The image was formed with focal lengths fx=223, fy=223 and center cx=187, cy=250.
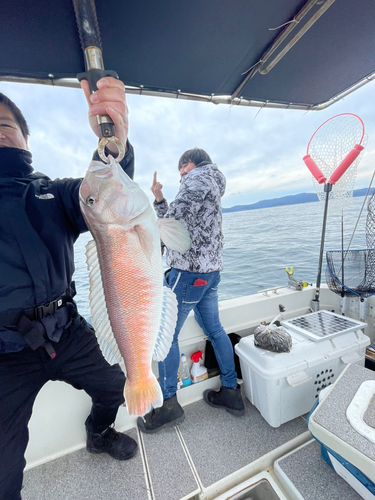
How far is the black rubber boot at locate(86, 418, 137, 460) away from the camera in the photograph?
1.71 metres

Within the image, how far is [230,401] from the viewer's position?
205 centimetres

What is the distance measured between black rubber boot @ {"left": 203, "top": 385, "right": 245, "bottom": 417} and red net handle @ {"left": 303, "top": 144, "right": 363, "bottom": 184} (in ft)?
8.17

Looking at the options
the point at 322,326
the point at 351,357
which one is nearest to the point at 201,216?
the point at 322,326

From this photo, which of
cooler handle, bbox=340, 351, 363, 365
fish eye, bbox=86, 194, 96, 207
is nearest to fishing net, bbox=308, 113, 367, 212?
cooler handle, bbox=340, 351, 363, 365

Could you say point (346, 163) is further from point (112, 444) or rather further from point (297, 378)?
point (112, 444)

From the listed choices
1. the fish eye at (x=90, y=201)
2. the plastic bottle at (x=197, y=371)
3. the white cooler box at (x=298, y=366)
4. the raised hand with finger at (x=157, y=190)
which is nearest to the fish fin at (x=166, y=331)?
the fish eye at (x=90, y=201)

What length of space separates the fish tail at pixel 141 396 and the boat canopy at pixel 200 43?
6.90 ft

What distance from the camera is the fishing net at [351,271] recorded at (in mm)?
2586

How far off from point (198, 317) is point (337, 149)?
100 inches

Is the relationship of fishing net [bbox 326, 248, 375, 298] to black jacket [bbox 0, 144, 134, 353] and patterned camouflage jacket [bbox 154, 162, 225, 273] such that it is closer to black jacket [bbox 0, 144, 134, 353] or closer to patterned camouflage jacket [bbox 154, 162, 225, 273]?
patterned camouflage jacket [bbox 154, 162, 225, 273]

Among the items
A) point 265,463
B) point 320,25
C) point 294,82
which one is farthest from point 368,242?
point 265,463

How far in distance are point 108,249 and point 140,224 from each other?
0.51 feet

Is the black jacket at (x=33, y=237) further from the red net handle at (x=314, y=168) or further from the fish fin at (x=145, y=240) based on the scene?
the red net handle at (x=314, y=168)

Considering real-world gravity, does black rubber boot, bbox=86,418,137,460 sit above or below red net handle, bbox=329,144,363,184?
below
